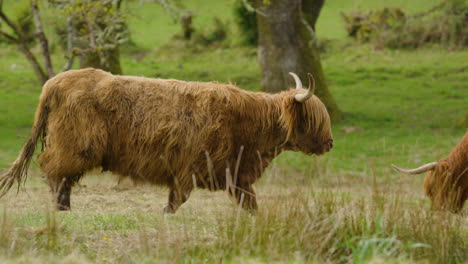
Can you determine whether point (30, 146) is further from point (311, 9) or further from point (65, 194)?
point (311, 9)

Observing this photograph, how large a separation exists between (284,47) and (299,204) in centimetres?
1036

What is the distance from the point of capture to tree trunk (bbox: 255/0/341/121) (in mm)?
15383

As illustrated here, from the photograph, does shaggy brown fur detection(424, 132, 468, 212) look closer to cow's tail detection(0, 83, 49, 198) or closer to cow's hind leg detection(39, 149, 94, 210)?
cow's hind leg detection(39, 149, 94, 210)

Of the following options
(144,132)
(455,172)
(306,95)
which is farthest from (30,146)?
(455,172)

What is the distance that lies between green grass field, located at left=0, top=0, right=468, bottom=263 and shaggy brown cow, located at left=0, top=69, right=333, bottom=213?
0.99ft

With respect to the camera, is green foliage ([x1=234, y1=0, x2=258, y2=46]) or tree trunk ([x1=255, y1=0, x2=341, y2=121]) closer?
tree trunk ([x1=255, y1=0, x2=341, y2=121])

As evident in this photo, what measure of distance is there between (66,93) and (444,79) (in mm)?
15508

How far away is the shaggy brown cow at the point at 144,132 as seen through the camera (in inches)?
265

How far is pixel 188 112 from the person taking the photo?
6.98 meters

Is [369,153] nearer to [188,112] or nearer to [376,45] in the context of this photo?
[188,112]

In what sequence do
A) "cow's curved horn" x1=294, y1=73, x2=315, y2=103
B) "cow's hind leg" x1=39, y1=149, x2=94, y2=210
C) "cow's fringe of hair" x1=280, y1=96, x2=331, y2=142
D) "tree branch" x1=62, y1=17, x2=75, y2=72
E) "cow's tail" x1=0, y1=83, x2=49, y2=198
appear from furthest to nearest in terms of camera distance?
"tree branch" x1=62, y1=17, x2=75, y2=72
"cow's fringe of hair" x1=280, y1=96, x2=331, y2=142
"cow's curved horn" x1=294, y1=73, x2=315, y2=103
"cow's tail" x1=0, y1=83, x2=49, y2=198
"cow's hind leg" x1=39, y1=149, x2=94, y2=210

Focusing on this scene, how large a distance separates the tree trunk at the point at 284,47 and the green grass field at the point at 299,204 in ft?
4.49

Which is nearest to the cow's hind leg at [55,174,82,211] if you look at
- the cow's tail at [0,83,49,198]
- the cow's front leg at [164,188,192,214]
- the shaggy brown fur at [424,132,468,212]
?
the cow's tail at [0,83,49,198]

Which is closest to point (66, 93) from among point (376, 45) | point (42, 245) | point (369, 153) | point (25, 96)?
point (42, 245)
